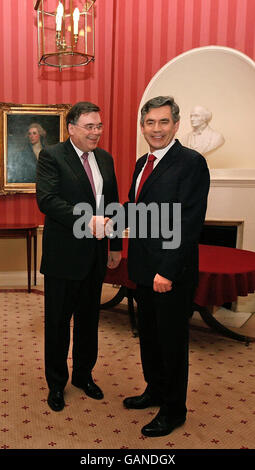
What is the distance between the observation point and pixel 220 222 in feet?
15.8

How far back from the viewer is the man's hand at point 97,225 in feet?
7.25

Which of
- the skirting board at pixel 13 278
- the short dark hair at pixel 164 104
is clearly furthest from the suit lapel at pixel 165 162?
the skirting board at pixel 13 278

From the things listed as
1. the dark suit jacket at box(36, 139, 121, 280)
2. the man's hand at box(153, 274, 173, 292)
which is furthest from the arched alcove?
the man's hand at box(153, 274, 173, 292)

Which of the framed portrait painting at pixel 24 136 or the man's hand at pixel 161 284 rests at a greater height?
the framed portrait painting at pixel 24 136

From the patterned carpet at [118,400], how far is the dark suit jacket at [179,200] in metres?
0.82

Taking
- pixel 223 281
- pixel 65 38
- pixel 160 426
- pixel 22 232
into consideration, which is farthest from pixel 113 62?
pixel 160 426

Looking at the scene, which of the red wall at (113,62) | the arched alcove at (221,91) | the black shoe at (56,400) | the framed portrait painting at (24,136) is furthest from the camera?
the framed portrait painting at (24,136)

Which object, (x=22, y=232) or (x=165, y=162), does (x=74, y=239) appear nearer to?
(x=165, y=162)

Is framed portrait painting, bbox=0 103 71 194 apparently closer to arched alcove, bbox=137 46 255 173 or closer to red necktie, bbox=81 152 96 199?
arched alcove, bbox=137 46 255 173

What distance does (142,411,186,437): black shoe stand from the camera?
2.19 metres

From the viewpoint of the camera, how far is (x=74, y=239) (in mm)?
2352

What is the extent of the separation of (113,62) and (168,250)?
4.14 metres

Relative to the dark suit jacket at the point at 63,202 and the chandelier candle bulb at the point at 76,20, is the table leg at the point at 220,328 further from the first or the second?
the chandelier candle bulb at the point at 76,20

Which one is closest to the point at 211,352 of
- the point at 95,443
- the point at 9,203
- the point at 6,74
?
the point at 95,443
